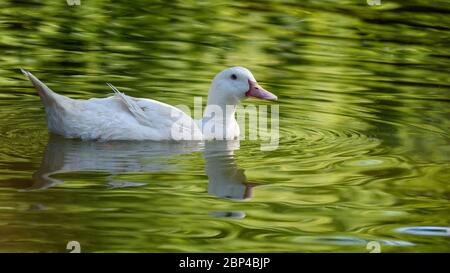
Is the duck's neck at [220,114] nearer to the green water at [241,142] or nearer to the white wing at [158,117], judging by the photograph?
the green water at [241,142]

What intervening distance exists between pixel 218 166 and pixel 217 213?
1.52 meters

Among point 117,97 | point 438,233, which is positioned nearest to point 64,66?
point 117,97

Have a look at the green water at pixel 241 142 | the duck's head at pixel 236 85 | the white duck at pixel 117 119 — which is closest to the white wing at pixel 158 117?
the white duck at pixel 117 119

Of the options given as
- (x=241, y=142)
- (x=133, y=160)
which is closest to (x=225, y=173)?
(x=133, y=160)

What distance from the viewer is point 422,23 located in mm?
17297

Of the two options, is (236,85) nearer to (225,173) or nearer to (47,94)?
(225,173)

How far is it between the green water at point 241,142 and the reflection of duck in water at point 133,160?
0.07 ft

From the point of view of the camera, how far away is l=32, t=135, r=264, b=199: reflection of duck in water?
30.5 ft

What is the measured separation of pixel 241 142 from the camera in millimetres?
11125

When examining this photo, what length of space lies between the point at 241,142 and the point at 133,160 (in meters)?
1.54

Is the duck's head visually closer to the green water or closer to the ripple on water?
the green water

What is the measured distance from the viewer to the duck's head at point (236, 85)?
11336 millimetres

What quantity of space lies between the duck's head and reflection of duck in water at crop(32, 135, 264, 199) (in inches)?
22.7

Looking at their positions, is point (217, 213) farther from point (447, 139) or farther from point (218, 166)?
point (447, 139)
